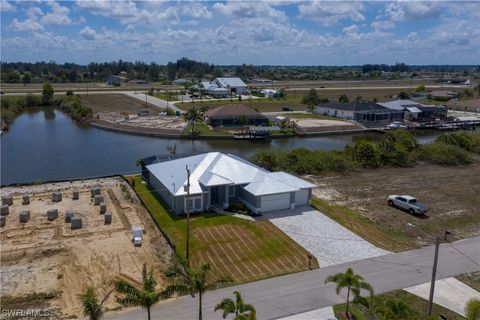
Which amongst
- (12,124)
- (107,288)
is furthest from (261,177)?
(12,124)

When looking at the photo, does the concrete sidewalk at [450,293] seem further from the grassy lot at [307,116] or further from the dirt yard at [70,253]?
the grassy lot at [307,116]

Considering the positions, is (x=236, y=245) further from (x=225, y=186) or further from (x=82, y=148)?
(x=82, y=148)

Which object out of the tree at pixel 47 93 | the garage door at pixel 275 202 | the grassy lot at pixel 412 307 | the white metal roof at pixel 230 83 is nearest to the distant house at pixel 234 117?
the garage door at pixel 275 202

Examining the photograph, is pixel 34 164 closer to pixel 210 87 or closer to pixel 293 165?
pixel 293 165

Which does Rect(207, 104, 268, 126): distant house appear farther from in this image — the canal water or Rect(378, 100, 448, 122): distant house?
Rect(378, 100, 448, 122): distant house

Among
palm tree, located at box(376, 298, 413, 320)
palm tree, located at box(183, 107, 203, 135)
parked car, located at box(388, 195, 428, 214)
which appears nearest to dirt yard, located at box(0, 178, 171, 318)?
palm tree, located at box(376, 298, 413, 320)

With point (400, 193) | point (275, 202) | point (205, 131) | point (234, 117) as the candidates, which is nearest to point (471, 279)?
point (275, 202)

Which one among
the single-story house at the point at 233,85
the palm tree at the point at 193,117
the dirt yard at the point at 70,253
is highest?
the single-story house at the point at 233,85
